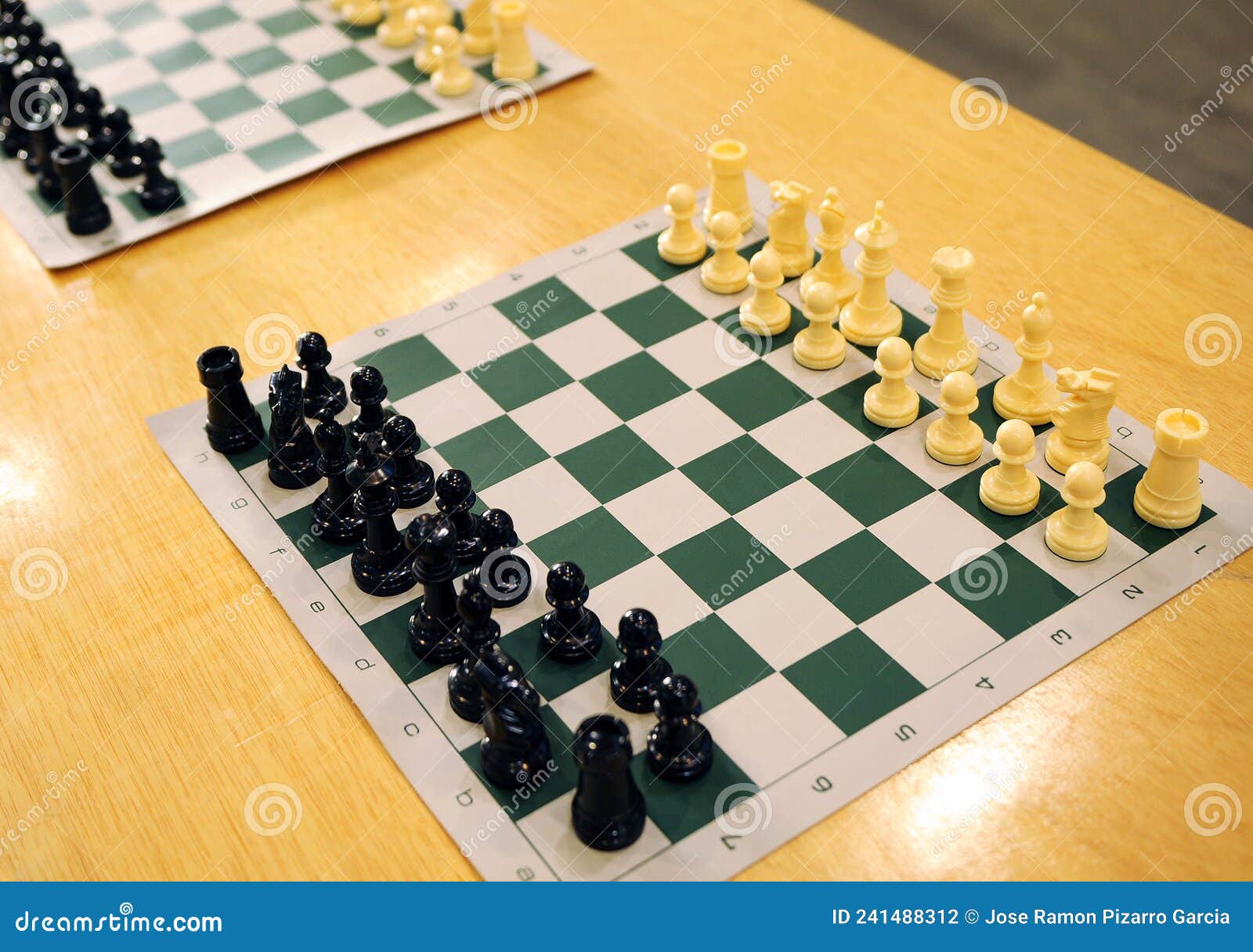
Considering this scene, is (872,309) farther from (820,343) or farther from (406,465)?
(406,465)

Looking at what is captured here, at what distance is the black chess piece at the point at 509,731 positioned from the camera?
1.38m

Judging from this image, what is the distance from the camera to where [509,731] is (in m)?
1.37

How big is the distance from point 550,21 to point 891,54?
70 cm

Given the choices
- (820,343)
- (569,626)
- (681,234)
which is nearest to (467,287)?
(681,234)

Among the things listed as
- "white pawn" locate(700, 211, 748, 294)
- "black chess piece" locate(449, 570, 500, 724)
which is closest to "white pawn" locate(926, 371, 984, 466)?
"white pawn" locate(700, 211, 748, 294)

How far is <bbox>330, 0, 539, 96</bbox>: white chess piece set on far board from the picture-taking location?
2.55 meters

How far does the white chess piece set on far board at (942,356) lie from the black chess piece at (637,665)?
50cm

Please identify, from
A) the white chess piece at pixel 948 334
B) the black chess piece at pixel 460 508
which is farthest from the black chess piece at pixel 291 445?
the white chess piece at pixel 948 334

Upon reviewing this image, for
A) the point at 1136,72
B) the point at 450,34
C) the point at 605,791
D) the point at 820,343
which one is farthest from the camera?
the point at 450,34

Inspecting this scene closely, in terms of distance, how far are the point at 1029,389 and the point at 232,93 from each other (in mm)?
1621

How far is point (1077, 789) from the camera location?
1.38m

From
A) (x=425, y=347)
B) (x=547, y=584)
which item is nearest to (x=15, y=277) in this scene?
(x=425, y=347)

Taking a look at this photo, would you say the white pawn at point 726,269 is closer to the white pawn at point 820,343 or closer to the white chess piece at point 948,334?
the white pawn at point 820,343

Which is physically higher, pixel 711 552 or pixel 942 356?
pixel 942 356
